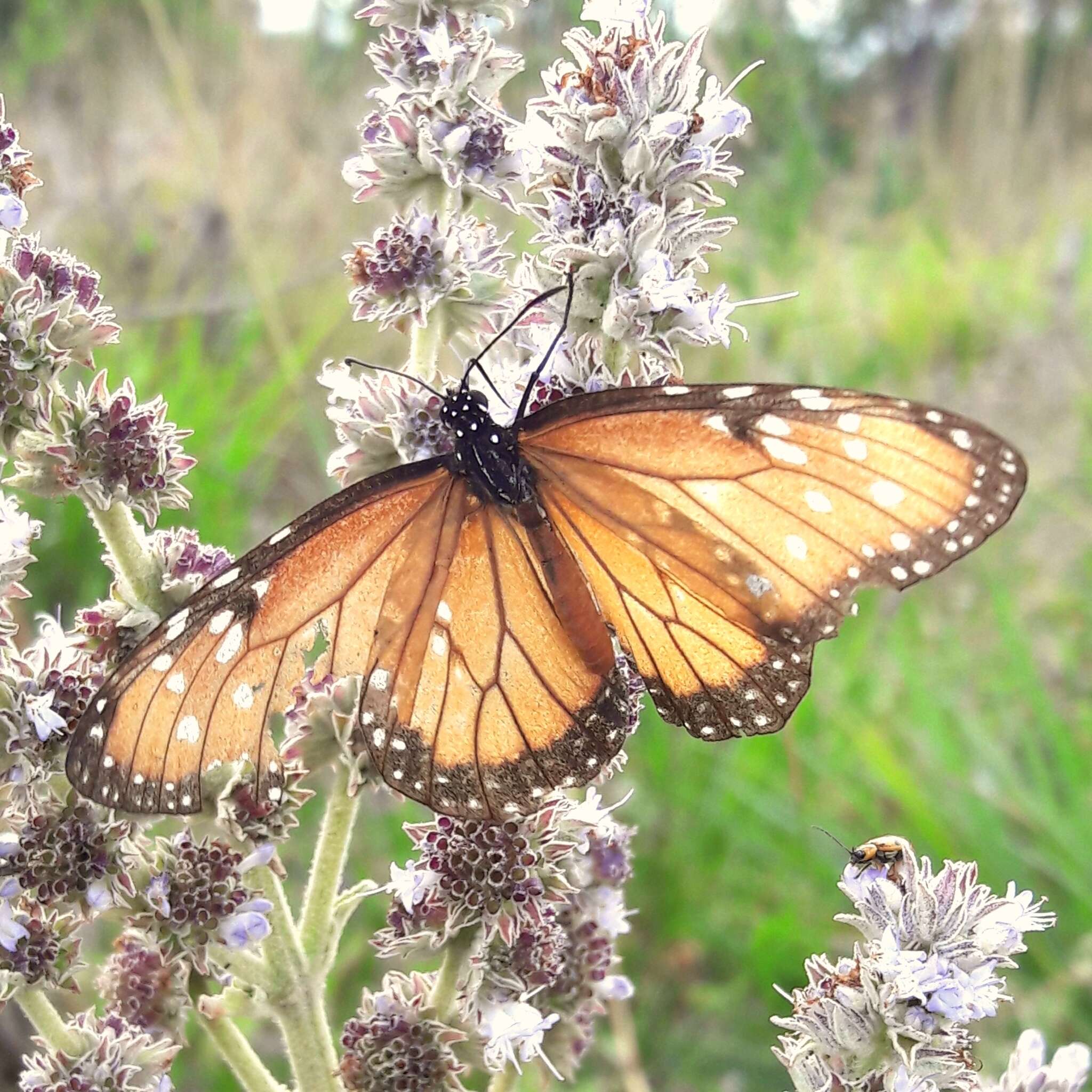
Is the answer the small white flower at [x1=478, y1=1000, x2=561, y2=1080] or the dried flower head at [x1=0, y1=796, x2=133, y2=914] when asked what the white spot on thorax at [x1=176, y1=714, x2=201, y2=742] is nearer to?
the dried flower head at [x1=0, y1=796, x2=133, y2=914]

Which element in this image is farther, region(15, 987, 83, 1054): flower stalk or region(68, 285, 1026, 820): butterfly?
region(15, 987, 83, 1054): flower stalk

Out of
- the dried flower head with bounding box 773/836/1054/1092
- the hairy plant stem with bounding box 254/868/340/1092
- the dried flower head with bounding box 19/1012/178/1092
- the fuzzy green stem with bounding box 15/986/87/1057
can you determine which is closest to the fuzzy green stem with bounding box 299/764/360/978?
the hairy plant stem with bounding box 254/868/340/1092

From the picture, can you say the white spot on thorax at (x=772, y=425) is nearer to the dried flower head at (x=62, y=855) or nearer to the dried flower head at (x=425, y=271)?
the dried flower head at (x=425, y=271)

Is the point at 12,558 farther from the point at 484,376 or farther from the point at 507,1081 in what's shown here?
the point at 507,1081

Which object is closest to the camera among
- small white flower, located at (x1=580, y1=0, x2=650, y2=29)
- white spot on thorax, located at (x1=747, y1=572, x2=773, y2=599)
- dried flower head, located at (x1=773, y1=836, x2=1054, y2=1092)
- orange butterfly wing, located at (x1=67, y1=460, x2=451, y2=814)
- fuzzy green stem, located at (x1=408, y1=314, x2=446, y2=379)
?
dried flower head, located at (x1=773, y1=836, x2=1054, y2=1092)

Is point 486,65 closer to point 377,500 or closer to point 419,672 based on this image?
point 377,500

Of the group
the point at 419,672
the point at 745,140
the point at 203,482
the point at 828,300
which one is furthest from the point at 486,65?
the point at 828,300
